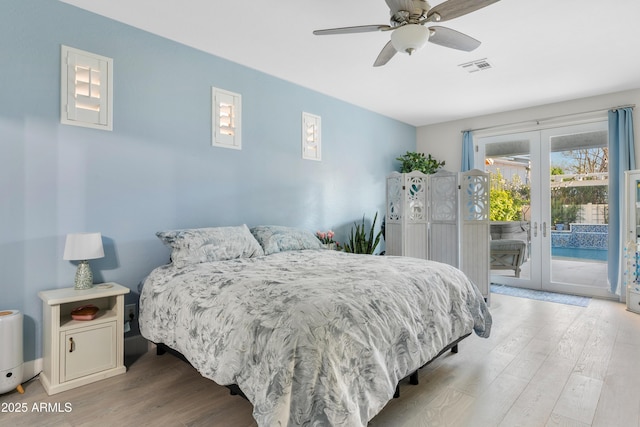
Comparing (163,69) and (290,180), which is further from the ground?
(163,69)

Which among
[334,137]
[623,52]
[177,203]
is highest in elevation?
[623,52]

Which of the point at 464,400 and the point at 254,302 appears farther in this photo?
the point at 464,400

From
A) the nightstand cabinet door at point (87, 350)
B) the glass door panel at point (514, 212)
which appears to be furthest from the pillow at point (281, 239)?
the glass door panel at point (514, 212)

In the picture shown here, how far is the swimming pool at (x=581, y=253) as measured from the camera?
4.66 metres

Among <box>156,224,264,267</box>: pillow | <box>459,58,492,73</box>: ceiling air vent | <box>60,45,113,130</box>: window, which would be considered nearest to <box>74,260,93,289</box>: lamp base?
<box>156,224,264,267</box>: pillow

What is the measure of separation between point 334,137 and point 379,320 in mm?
3353

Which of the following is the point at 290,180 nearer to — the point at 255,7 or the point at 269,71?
the point at 269,71

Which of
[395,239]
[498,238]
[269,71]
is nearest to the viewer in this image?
[269,71]

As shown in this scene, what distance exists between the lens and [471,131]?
567 centimetres

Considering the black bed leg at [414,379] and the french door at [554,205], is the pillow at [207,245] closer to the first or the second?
the black bed leg at [414,379]

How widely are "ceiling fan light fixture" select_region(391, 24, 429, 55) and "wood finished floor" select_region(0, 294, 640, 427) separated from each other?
2.18 meters

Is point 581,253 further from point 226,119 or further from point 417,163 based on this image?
point 226,119

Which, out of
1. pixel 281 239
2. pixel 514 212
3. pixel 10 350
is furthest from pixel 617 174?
pixel 10 350

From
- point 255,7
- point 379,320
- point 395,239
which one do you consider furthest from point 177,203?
point 395,239
